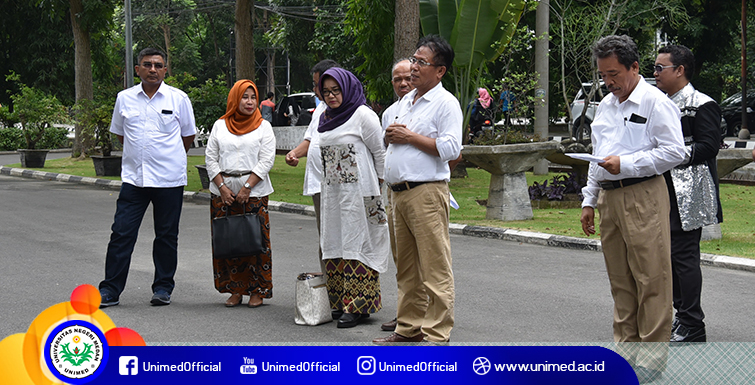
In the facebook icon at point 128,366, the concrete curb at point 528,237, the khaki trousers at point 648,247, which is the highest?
the khaki trousers at point 648,247

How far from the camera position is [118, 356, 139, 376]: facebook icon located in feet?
11.1

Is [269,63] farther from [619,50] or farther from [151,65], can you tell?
[619,50]

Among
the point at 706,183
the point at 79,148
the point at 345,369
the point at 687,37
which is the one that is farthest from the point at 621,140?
the point at 687,37

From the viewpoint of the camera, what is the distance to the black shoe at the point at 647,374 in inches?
163

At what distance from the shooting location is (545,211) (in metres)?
12.8

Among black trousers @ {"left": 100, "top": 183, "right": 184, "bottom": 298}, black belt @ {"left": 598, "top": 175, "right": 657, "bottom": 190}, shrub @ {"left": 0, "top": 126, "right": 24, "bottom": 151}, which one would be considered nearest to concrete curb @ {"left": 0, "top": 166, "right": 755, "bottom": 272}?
black belt @ {"left": 598, "top": 175, "right": 657, "bottom": 190}

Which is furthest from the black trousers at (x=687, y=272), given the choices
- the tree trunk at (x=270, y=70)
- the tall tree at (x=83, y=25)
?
the tree trunk at (x=270, y=70)

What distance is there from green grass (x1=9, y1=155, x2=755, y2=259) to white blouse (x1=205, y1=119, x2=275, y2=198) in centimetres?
466

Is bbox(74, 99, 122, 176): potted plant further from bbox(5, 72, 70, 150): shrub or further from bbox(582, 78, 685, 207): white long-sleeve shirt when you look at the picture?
bbox(582, 78, 685, 207): white long-sleeve shirt

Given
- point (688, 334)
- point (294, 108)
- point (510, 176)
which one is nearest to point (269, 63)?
point (294, 108)

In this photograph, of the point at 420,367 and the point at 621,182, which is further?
the point at 621,182

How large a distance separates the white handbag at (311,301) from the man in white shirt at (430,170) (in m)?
1.17

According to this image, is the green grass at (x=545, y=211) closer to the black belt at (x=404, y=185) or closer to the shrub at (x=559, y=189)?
the shrub at (x=559, y=189)

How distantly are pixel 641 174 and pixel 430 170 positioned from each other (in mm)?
1323
